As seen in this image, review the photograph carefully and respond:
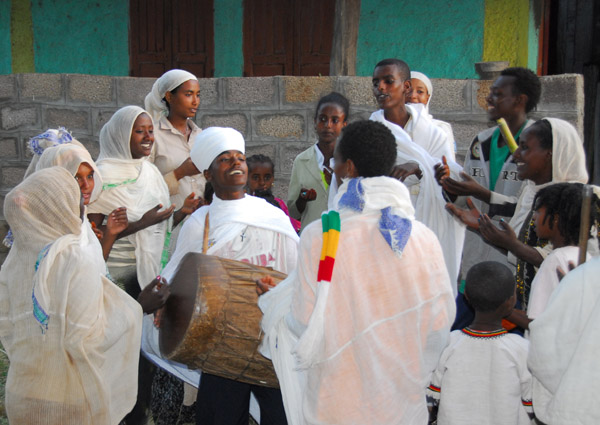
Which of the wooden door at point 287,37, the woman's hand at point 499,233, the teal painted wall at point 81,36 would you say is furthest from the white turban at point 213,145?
the teal painted wall at point 81,36

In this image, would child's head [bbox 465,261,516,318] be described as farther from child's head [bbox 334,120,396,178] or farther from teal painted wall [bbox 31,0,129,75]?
teal painted wall [bbox 31,0,129,75]

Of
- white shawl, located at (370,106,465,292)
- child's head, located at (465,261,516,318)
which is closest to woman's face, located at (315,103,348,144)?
white shawl, located at (370,106,465,292)

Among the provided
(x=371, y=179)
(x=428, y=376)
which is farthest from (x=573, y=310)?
(x=371, y=179)

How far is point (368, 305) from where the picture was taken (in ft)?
8.41

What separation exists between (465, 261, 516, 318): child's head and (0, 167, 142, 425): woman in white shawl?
1.58 m

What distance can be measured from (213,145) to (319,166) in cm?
127

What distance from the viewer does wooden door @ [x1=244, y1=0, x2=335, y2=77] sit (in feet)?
30.5

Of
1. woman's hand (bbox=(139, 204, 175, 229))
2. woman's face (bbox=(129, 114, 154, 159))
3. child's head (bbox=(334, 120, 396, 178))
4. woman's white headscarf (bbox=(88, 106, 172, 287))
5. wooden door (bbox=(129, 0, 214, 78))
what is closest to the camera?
child's head (bbox=(334, 120, 396, 178))

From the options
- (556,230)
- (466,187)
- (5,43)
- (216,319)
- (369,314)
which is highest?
(5,43)

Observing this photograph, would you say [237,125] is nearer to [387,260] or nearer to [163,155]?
[163,155]

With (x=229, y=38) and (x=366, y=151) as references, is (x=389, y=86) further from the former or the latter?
(x=229, y=38)

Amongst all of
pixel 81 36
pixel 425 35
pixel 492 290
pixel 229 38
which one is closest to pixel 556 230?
pixel 492 290

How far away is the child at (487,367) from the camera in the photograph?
9.57 feet

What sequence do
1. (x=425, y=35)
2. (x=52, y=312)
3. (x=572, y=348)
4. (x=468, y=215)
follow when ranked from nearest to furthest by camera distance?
(x=572, y=348), (x=52, y=312), (x=468, y=215), (x=425, y=35)
